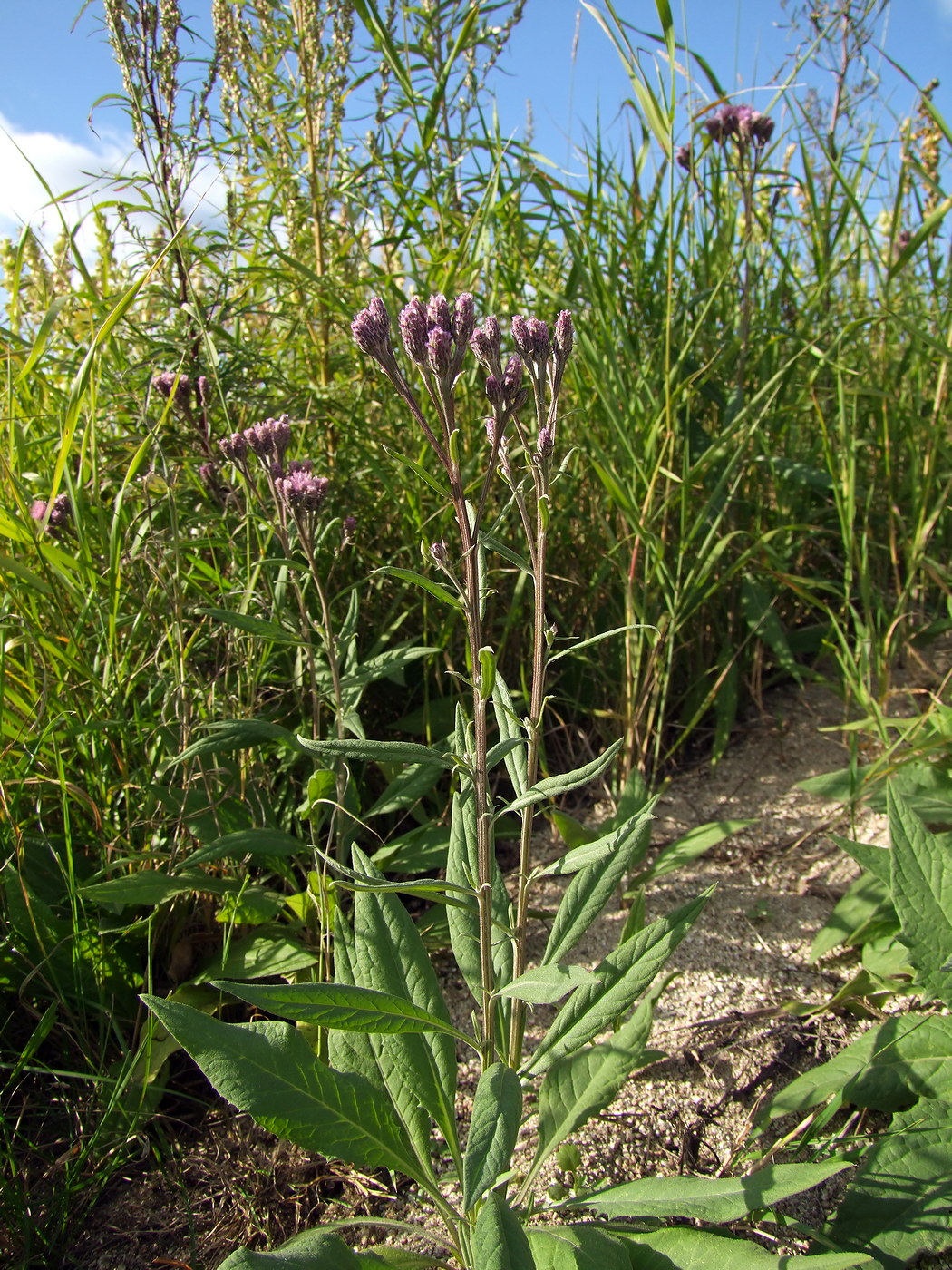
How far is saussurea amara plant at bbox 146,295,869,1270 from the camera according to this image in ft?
3.33

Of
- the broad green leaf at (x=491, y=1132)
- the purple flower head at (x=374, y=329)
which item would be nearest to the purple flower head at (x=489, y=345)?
the purple flower head at (x=374, y=329)

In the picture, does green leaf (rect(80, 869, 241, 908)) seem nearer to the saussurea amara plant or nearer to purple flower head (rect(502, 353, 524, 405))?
the saussurea amara plant

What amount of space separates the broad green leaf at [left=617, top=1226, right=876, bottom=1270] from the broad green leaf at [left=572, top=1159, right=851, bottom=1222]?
0.12ft

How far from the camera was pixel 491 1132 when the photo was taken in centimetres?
100

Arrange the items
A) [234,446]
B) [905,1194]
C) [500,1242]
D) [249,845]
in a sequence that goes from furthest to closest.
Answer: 1. [234,446]
2. [249,845]
3. [905,1194]
4. [500,1242]

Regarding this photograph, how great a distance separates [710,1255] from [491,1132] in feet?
1.14

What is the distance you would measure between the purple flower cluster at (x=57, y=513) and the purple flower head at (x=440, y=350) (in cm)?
119

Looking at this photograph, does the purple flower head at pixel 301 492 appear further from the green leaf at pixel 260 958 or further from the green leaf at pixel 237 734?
the green leaf at pixel 260 958

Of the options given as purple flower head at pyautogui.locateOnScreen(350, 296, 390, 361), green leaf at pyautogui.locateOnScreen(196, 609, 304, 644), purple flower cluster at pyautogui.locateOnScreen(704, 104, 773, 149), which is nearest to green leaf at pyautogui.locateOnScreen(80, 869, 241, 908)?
green leaf at pyautogui.locateOnScreen(196, 609, 304, 644)

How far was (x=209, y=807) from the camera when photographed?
1686 mm

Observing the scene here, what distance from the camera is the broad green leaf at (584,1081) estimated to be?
1268 millimetres

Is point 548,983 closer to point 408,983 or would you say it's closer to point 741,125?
point 408,983

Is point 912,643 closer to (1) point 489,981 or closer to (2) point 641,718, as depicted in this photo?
(2) point 641,718

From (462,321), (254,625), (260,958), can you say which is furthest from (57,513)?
(462,321)
